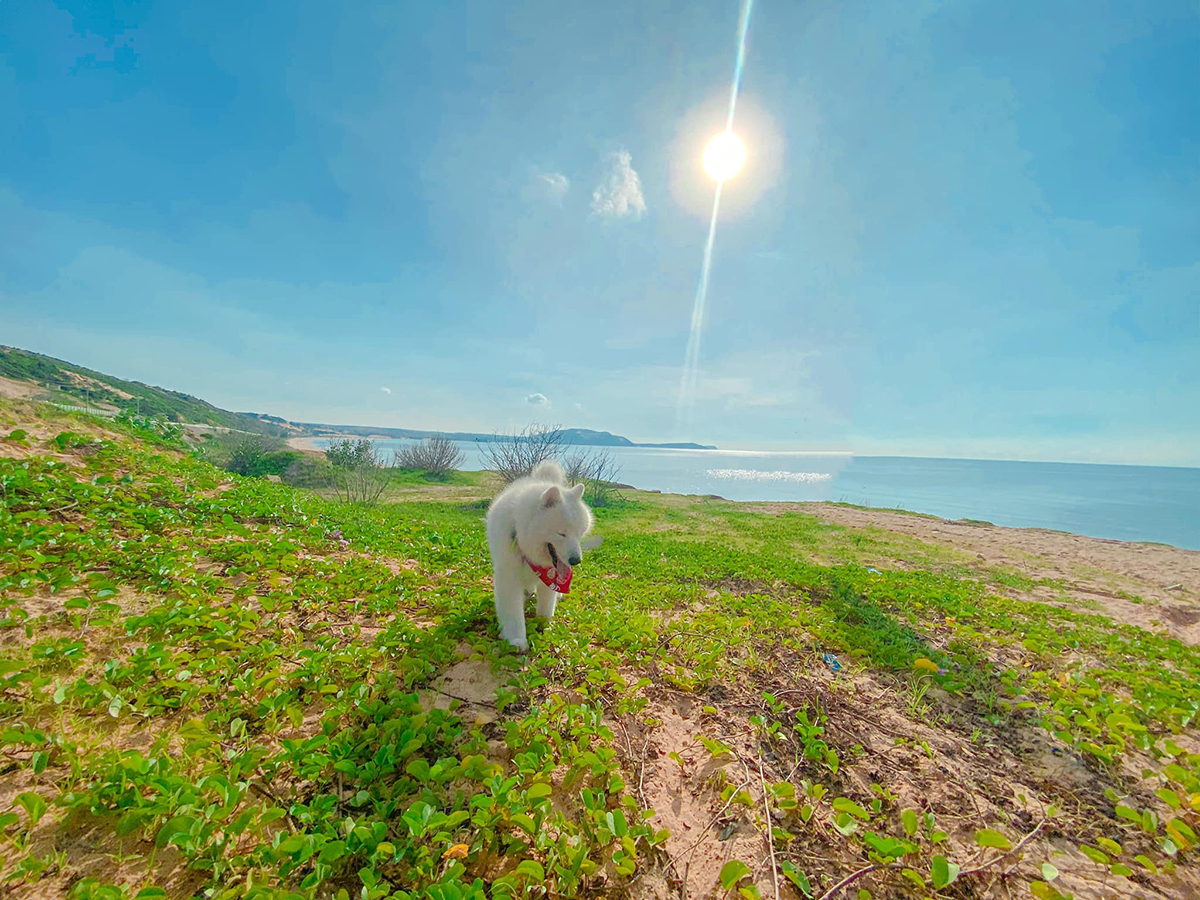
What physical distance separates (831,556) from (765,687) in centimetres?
868

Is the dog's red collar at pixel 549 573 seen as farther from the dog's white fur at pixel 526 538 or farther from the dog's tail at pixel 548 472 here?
the dog's tail at pixel 548 472

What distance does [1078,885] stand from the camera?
2.13m

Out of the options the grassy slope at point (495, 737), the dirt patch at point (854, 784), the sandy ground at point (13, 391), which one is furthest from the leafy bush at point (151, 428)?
the dirt patch at point (854, 784)

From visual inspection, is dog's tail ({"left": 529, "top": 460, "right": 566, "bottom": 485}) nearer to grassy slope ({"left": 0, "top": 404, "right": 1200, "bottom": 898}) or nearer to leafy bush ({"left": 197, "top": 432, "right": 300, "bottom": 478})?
grassy slope ({"left": 0, "top": 404, "right": 1200, "bottom": 898})

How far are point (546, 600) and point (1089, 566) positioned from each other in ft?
53.7

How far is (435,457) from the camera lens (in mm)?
35875

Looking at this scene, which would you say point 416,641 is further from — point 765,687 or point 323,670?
point 765,687

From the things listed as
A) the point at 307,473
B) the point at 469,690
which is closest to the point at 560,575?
the point at 469,690

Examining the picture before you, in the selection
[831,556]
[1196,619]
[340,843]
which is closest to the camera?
[340,843]

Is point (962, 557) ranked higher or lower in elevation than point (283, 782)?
higher

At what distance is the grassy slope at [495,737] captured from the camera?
181cm

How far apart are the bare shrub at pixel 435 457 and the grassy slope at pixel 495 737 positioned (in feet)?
101

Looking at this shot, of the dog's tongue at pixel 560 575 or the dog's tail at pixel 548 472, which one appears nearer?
the dog's tongue at pixel 560 575

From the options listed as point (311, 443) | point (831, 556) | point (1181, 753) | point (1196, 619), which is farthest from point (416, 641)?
point (311, 443)
